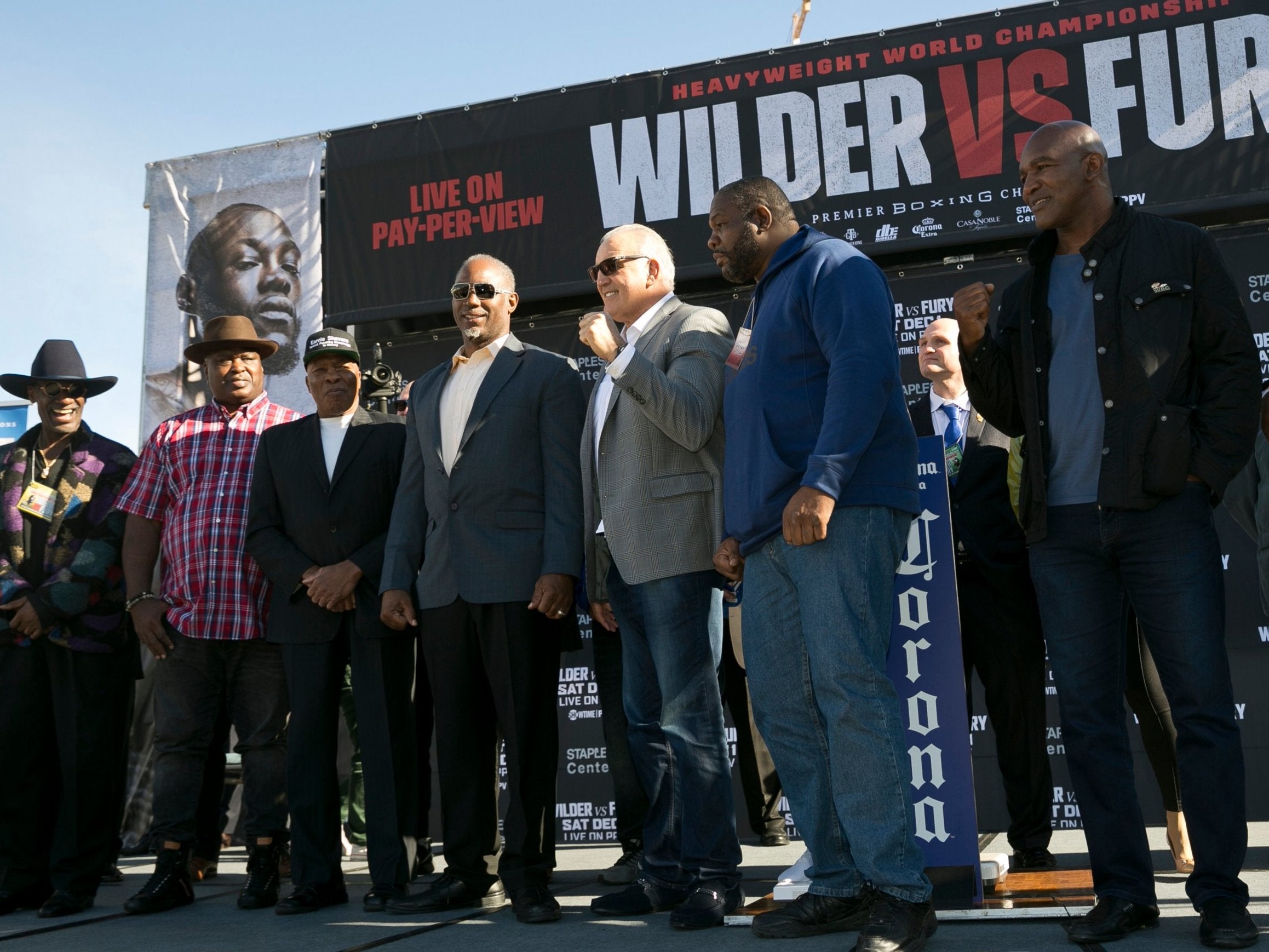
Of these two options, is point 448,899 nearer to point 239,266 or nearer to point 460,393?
point 460,393

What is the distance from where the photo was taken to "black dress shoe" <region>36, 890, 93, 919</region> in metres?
3.79

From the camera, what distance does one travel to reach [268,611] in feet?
13.2

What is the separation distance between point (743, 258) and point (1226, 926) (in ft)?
6.34

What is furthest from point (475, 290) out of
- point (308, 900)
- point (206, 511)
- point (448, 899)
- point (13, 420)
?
point (13, 420)

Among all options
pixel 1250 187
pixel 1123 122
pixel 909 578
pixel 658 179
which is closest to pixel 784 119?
Answer: pixel 658 179

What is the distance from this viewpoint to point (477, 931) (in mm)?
3148

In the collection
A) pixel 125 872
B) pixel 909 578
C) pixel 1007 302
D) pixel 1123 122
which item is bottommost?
pixel 125 872

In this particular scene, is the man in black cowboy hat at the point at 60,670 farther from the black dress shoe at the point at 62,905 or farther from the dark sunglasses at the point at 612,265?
the dark sunglasses at the point at 612,265

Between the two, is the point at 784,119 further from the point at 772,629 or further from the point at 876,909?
the point at 876,909

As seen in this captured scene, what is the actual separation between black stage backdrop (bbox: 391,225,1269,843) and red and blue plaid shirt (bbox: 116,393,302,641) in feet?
6.98

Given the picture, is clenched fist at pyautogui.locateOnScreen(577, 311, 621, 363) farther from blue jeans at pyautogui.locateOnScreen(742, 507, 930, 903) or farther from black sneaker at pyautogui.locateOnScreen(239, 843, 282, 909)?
black sneaker at pyautogui.locateOnScreen(239, 843, 282, 909)

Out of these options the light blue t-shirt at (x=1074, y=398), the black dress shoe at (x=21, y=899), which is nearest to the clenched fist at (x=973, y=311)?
the light blue t-shirt at (x=1074, y=398)

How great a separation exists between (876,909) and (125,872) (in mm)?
3936

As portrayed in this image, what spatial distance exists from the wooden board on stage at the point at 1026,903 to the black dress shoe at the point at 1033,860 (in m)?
0.59
